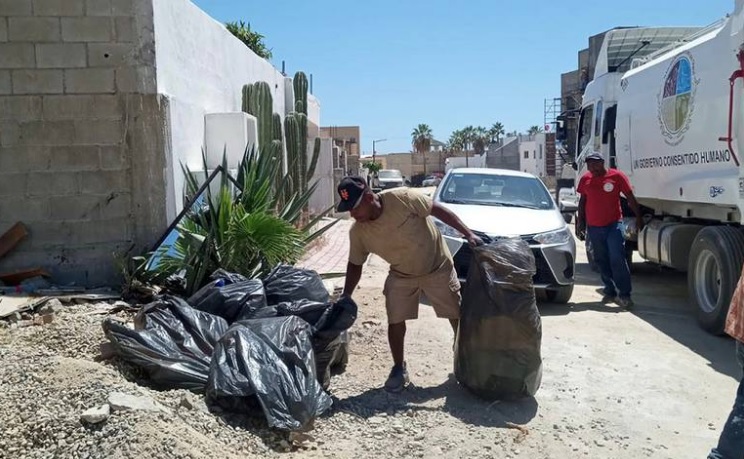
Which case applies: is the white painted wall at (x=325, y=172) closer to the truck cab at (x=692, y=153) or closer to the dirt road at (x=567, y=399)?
the truck cab at (x=692, y=153)

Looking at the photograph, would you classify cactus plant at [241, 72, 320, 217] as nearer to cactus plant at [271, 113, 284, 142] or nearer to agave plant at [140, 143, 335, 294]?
cactus plant at [271, 113, 284, 142]

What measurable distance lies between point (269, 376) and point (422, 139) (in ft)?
275

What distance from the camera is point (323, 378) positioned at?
14.7ft

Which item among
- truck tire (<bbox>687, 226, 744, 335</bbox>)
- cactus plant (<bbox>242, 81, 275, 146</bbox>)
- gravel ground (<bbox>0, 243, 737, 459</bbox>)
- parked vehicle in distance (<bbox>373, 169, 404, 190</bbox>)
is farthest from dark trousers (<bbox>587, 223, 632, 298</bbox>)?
parked vehicle in distance (<bbox>373, 169, 404, 190</bbox>)

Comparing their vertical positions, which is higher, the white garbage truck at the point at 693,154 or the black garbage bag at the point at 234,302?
the white garbage truck at the point at 693,154

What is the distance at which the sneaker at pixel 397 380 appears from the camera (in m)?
4.57

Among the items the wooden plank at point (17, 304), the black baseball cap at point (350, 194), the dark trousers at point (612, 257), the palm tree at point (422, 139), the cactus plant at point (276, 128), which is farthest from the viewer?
the palm tree at point (422, 139)

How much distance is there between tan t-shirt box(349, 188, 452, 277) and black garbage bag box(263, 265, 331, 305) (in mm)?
838

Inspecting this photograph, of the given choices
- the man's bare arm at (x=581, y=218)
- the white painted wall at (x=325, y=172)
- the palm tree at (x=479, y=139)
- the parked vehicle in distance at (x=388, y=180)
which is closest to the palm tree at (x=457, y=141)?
the palm tree at (x=479, y=139)

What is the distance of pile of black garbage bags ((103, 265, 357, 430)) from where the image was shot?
148 inches

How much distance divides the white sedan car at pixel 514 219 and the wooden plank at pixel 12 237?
14.0ft

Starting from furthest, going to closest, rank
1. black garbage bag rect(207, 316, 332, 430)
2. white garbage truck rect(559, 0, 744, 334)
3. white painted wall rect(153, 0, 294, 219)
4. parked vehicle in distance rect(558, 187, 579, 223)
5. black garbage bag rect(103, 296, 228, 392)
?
parked vehicle in distance rect(558, 187, 579, 223)
white painted wall rect(153, 0, 294, 219)
white garbage truck rect(559, 0, 744, 334)
black garbage bag rect(103, 296, 228, 392)
black garbage bag rect(207, 316, 332, 430)

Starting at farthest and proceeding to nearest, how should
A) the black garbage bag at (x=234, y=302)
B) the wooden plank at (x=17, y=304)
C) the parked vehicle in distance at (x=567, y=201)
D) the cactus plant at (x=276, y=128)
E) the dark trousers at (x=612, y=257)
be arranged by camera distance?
the parked vehicle in distance at (x=567, y=201), the cactus plant at (x=276, y=128), the dark trousers at (x=612, y=257), the wooden plank at (x=17, y=304), the black garbage bag at (x=234, y=302)

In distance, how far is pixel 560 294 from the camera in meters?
7.36
